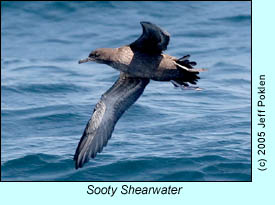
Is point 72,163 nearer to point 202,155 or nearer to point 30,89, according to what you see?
point 202,155

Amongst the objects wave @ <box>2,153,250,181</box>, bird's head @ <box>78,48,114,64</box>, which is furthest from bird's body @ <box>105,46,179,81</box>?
wave @ <box>2,153,250,181</box>

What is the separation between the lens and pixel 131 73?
30.7ft

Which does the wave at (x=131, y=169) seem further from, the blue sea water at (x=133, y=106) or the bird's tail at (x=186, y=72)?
the bird's tail at (x=186, y=72)

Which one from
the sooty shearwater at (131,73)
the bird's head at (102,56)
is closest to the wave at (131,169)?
the sooty shearwater at (131,73)

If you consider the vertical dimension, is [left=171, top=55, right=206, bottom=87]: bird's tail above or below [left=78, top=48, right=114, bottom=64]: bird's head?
below

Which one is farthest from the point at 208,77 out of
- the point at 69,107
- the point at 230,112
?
the point at 69,107

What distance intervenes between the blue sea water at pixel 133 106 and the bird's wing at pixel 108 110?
18.9 inches

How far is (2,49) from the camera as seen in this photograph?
1814cm

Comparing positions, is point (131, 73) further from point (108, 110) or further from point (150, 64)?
point (108, 110)

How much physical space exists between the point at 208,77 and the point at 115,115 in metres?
4.85

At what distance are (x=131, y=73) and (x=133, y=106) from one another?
3778 millimetres

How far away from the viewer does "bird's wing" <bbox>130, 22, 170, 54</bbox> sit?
8.76m

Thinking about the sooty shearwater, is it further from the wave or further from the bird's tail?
the wave

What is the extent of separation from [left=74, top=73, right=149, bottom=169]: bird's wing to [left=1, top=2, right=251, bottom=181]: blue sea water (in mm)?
480
